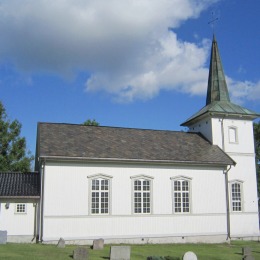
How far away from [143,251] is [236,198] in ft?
32.2

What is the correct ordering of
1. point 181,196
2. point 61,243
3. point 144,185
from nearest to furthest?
point 61,243, point 144,185, point 181,196

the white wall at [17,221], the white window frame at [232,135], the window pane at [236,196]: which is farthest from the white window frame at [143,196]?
the white window frame at [232,135]

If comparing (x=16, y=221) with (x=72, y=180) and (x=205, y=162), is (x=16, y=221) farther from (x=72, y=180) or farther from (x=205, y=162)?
(x=205, y=162)

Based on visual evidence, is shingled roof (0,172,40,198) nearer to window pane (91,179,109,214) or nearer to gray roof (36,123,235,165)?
gray roof (36,123,235,165)

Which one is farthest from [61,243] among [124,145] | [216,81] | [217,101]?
[216,81]

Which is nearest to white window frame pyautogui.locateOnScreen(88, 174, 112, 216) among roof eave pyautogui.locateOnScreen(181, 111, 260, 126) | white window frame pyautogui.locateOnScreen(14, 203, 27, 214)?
white window frame pyautogui.locateOnScreen(14, 203, 27, 214)

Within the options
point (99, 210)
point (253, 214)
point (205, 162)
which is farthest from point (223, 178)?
point (99, 210)

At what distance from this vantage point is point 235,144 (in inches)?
1126

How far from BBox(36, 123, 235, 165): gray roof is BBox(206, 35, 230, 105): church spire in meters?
4.01

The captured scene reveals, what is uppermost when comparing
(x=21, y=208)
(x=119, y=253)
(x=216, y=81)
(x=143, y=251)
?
(x=216, y=81)

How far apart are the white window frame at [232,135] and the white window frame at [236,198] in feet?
10.4

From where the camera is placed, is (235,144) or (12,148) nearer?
(235,144)

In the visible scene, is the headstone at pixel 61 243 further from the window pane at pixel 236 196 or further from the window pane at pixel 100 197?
the window pane at pixel 236 196

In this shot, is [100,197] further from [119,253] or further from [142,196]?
[119,253]
